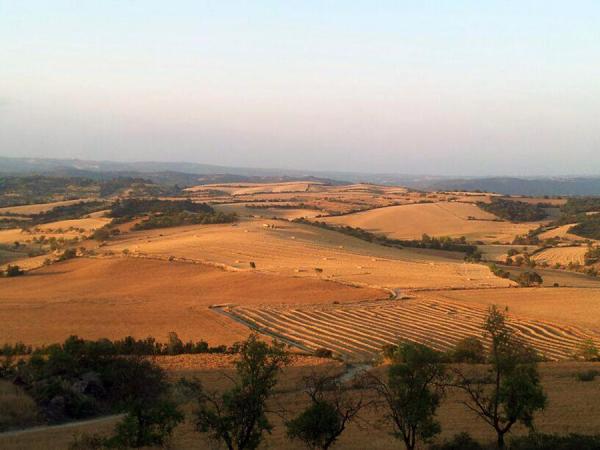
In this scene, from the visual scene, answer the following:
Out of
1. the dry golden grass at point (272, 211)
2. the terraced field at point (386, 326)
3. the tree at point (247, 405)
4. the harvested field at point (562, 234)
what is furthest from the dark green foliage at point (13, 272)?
the harvested field at point (562, 234)

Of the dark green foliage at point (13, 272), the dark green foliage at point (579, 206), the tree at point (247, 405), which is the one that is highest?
the dark green foliage at point (579, 206)

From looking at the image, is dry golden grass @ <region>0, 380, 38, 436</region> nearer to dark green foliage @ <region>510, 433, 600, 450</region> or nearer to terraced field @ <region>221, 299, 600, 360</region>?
dark green foliage @ <region>510, 433, 600, 450</region>

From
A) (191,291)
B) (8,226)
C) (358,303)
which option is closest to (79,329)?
(191,291)

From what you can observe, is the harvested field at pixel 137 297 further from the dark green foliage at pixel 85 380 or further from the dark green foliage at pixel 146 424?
the dark green foliage at pixel 146 424

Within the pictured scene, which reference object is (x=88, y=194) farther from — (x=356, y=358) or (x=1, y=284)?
(x=356, y=358)

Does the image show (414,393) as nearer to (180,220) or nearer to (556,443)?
(556,443)
